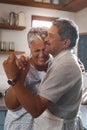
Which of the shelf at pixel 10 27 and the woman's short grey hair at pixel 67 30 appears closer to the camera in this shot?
the woman's short grey hair at pixel 67 30

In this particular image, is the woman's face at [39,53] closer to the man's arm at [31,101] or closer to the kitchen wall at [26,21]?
the man's arm at [31,101]

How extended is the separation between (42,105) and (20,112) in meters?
0.30

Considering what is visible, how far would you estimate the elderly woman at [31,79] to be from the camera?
108 centimetres

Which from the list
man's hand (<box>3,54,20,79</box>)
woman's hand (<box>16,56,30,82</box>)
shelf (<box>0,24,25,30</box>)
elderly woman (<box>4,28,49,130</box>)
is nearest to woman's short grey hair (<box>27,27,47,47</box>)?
elderly woman (<box>4,28,49,130</box>)

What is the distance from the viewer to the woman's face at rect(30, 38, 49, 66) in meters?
1.17

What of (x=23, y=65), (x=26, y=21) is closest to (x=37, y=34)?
(x=23, y=65)

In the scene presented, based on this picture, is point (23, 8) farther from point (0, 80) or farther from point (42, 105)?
point (42, 105)

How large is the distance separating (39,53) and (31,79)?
0.52ft

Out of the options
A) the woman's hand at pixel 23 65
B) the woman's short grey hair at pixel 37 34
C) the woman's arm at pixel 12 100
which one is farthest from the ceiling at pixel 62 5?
the woman's arm at pixel 12 100

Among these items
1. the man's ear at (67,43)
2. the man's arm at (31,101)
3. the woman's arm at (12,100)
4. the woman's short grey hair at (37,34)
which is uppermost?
the woman's short grey hair at (37,34)

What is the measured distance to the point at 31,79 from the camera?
3.63ft

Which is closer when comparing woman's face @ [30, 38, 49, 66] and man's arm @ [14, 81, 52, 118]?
man's arm @ [14, 81, 52, 118]

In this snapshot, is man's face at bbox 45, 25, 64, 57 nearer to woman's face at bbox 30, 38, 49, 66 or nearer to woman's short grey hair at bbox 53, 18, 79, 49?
woman's short grey hair at bbox 53, 18, 79, 49

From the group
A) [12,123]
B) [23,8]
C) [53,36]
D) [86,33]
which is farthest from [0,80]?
[53,36]
